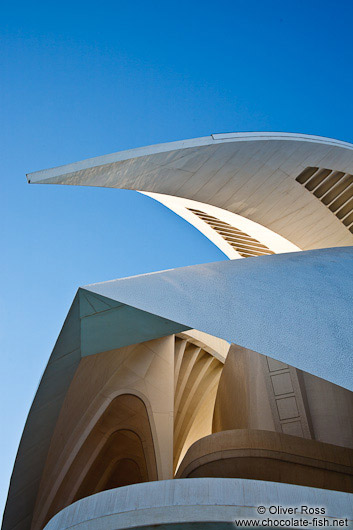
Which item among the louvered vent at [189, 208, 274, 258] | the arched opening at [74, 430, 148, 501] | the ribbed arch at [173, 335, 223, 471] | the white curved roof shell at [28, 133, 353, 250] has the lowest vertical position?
the arched opening at [74, 430, 148, 501]

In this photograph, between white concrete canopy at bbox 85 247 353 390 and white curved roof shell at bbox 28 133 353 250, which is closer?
white concrete canopy at bbox 85 247 353 390

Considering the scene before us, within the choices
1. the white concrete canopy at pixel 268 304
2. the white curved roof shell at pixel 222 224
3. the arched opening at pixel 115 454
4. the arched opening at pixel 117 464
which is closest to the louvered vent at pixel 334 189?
the white curved roof shell at pixel 222 224

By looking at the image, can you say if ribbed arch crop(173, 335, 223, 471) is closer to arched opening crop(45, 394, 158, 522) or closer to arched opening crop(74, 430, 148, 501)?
arched opening crop(45, 394, 158, 522)

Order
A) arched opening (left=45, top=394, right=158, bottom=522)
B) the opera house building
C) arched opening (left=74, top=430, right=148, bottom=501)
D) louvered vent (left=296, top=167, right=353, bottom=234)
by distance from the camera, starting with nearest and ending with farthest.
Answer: the opera house building
arched opening (left=45, top=394, right=158, bottom=522)
arched opening (left=74, top=430, right=148, bottom=501)
louvered vent (left=296, top=167, right=353, bottom=234)

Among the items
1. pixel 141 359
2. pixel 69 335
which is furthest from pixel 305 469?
pixel 141 359

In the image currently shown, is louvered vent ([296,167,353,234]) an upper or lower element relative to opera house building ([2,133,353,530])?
upper

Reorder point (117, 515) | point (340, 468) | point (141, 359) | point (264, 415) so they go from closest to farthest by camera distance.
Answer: point (117, 515)
point (340, 468)
point (264, 415)
point (141, 359)

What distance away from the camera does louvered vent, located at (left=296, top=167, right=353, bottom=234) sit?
1402 cm

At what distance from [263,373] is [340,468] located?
317cm

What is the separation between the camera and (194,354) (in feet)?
58.7

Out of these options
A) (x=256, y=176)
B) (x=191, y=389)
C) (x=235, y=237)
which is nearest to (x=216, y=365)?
(x=191, y=389)

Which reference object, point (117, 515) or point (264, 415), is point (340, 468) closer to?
point (264, 415)

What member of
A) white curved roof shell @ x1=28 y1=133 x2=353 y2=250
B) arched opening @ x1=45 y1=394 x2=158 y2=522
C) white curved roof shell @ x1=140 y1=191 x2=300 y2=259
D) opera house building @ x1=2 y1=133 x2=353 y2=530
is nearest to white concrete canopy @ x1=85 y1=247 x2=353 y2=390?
opera house building @ x1=2 y1=133 x2=353 y2=530

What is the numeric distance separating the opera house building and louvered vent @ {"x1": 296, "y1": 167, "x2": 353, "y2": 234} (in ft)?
0.13
